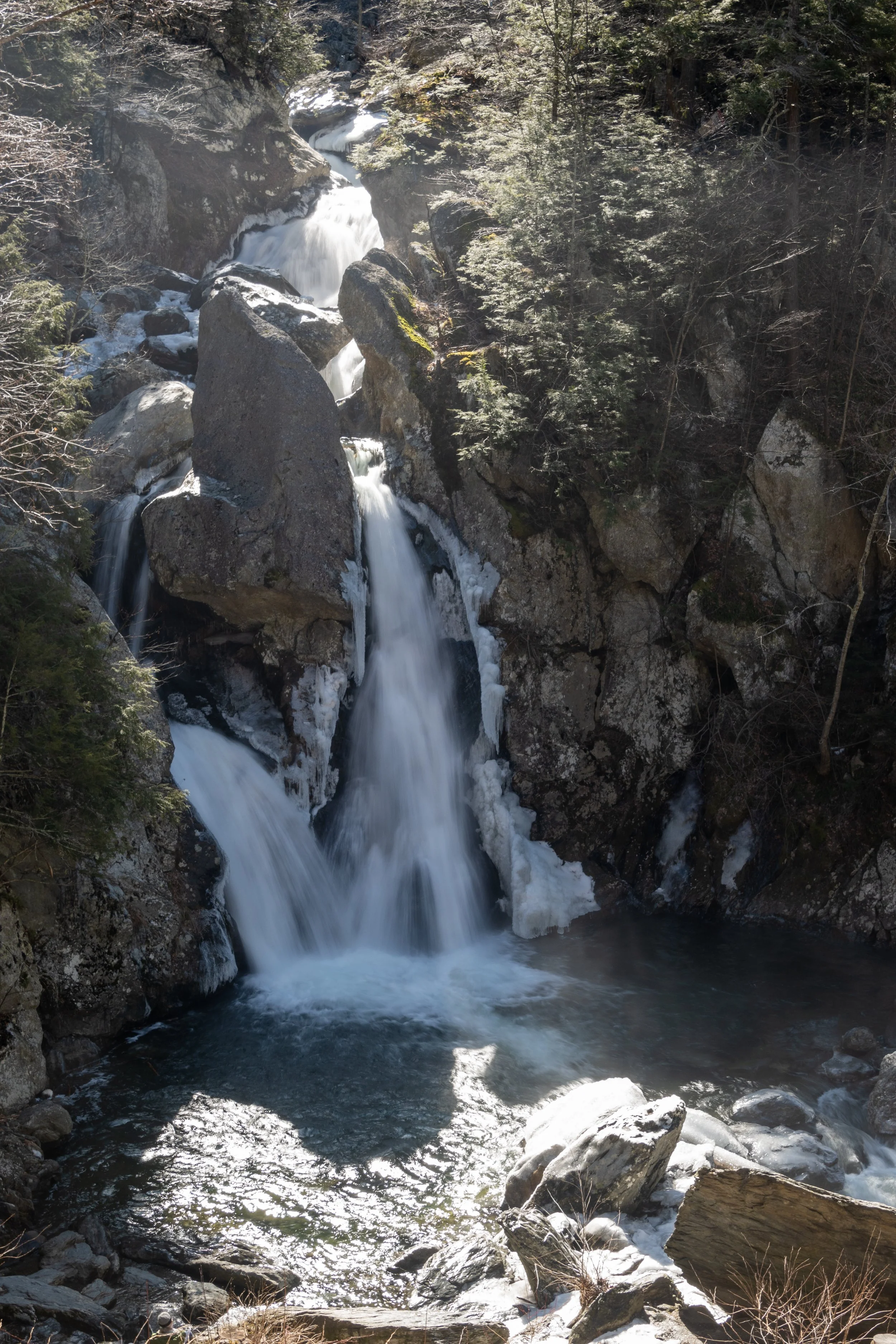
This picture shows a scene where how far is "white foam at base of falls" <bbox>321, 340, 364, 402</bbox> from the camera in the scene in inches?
725

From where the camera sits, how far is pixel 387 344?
51.8 ft

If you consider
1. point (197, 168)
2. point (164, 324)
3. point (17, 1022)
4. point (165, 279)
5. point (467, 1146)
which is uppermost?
point (197, 168)

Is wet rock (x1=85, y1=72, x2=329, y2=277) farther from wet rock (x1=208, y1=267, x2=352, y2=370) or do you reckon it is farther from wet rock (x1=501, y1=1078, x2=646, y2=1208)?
wet rock (x1=501, y1=1078, x2=646, y2=1208)

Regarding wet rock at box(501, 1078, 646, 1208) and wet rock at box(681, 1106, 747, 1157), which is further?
wet rock at box(681, 1106, 747, 1157)

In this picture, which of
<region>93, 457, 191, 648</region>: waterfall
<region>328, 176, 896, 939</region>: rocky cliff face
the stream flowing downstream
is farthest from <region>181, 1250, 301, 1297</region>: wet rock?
<region>93, 457, 191, 648</region>: waterfall

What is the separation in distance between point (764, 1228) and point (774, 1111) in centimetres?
334

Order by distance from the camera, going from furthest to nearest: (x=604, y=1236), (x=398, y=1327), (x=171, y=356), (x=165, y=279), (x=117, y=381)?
(x=165, y=279), (x=171, y=356), (x=117, y=381), (x=604, y=1236), (x=398, y=1327)

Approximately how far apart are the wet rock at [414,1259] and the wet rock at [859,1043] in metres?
5.33

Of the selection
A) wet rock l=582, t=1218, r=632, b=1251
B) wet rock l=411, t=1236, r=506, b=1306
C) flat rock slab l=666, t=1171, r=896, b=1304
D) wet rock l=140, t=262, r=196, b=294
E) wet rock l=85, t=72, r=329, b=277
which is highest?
wet rock l=85, t=72, r=329, b=277

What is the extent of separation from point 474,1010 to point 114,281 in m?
16.4

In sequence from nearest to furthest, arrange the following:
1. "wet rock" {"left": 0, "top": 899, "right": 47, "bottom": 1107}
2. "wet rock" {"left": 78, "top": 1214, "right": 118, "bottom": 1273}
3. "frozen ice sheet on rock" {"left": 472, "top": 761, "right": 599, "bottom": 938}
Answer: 1. "wet rock" {"left": 78, "top": 1214, "right": 118, "bottom": 1273}
2. "wet rock" {"left": 0, "top": 899, "right": 47, "bottom": 1107}
3. "frozen ice sheet on rock" {"left": 472, "top": 761, "right": 599, "bottom": 938}

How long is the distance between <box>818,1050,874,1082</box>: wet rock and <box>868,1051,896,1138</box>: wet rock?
369mm

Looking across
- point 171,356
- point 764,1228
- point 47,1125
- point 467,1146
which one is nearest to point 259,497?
point 171,356

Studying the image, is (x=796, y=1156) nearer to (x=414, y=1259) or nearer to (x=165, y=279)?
Result: (x=414, y=1259)
